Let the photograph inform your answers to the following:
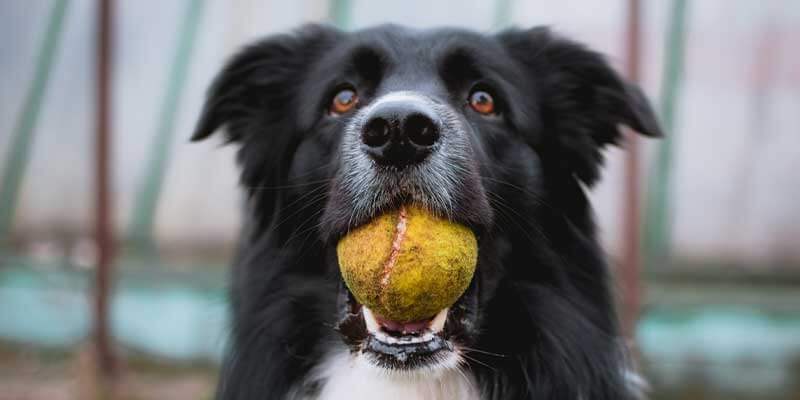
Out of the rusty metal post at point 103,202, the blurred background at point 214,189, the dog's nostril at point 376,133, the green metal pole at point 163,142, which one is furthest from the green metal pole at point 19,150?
the dog's nostril at point 376,133

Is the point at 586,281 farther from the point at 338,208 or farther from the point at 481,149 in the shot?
the point at 338,208

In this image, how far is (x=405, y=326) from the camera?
7.32 feet

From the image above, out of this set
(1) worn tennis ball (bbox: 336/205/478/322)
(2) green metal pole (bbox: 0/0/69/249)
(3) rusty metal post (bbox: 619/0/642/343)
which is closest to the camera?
(1) worn tennis ball (bbox: 336/205/478/322)

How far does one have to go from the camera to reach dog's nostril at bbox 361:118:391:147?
2174 mm

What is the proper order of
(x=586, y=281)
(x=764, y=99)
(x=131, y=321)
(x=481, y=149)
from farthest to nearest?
1. (x=131, y=321)
2. (x=764, y=99)
3. (x=586, y=281)
4. (x=481, y=149)

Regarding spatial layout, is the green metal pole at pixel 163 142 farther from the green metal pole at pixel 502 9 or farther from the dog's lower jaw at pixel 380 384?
the dog's lower jaw at pixel 380 384

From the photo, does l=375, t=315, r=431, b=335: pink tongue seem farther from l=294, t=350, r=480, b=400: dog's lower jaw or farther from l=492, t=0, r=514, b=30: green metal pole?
l=492, t=0, r=514, b=30: green metal pole

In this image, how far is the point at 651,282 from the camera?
17.2 ft

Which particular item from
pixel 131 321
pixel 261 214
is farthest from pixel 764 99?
pixel 131 321

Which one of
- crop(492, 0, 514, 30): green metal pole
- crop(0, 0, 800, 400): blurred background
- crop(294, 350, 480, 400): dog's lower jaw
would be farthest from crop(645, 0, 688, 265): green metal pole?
crop(294, 350, 480, 400): dog's lower jaw

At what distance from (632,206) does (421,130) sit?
9.86ft

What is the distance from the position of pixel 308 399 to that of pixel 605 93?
4.80 feet

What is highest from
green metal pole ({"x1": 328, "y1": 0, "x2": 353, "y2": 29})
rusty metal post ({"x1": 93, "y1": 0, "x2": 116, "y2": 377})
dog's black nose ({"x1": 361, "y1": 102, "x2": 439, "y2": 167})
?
green metal pole ({"x1": 328, "y1": 0, "x2": 353, "y2": 29})

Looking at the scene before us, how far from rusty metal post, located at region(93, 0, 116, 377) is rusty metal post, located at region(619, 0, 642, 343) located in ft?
9.97
